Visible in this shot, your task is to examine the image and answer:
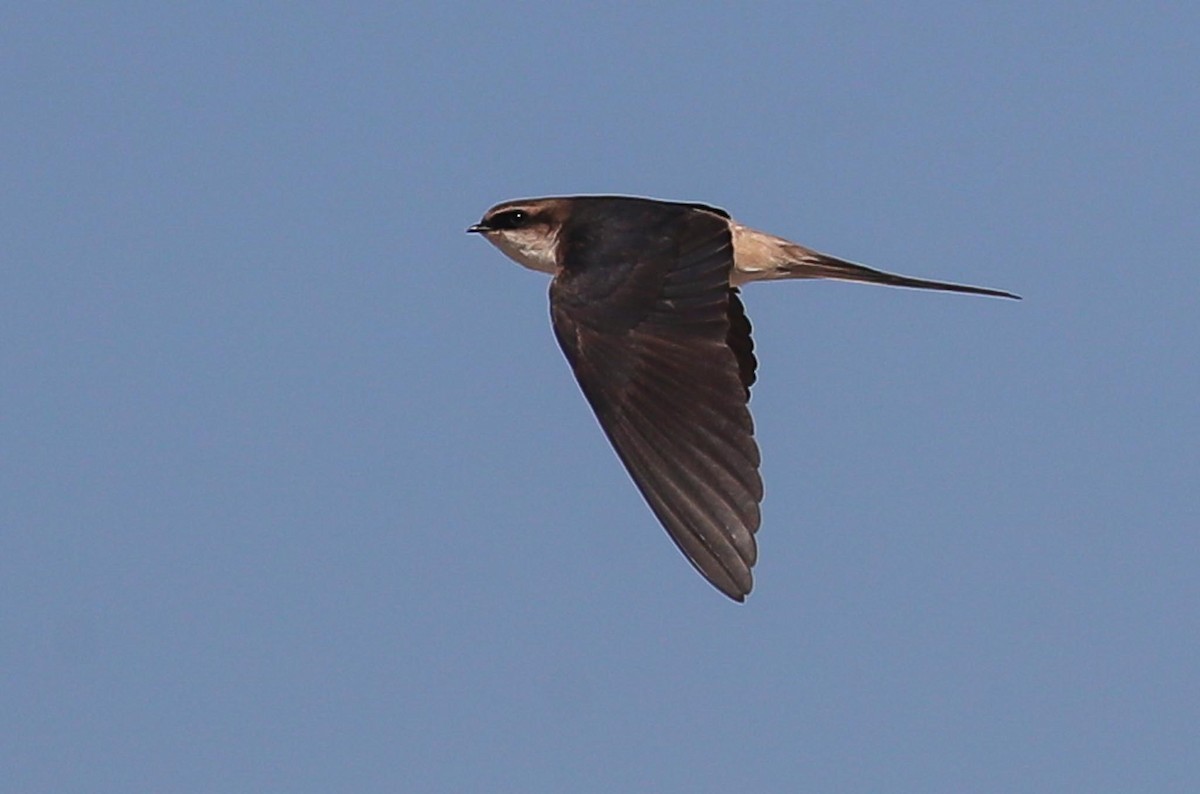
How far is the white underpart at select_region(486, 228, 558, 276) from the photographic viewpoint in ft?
36.8

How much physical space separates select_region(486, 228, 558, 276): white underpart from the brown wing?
0.78m

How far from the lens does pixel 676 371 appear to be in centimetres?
905

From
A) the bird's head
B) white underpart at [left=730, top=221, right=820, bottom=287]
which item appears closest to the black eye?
the bird's head

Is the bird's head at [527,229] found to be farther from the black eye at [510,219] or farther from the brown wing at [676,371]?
the brown wing at [676,371]

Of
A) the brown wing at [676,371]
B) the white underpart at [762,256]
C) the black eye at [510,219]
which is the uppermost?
the black eye at [510,219]

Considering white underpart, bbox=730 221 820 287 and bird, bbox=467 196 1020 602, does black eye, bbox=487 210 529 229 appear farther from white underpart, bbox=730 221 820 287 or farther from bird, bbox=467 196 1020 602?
white underpart, bbox=730 221 820 287

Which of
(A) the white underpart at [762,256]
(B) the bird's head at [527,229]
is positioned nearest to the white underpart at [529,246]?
(B) the bird's head at [527,229]

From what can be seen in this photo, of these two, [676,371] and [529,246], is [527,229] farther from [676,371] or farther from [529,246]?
[676,371]

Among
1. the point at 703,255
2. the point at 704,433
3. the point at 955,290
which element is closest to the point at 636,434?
the point at 704,433

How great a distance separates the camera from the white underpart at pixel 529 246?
36.8 feet

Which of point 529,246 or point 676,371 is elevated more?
point 529,246

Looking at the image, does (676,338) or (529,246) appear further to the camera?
(529,246)

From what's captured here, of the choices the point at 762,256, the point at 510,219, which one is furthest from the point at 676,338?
the point at 510,219

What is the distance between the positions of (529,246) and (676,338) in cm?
219
